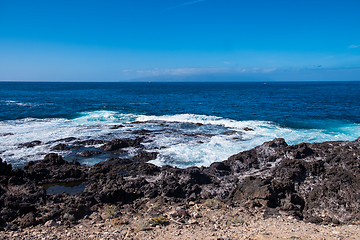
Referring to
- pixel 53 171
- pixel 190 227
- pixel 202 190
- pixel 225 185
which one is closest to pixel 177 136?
pixel 53 171

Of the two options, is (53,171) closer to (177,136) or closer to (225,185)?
(225,185)

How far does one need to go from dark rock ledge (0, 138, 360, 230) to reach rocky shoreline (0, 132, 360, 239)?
0.11ft

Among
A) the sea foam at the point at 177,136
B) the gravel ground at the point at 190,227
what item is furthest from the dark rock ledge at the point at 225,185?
the sea foam at the point at 177,136

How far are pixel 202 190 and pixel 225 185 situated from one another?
1276 millimetres

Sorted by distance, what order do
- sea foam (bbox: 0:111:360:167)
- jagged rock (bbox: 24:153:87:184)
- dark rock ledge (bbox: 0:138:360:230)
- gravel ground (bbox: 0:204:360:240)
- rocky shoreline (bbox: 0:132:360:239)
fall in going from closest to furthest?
gravel ground (bbox: 0:204:360:240), rocky shoreline (bbox: 0:132:360:239), dark rock ledge (bbox: 0:138:360:230), jagged rock (bbox: 24:153:87:184), sea foam (bbox: 0:111:360:167)

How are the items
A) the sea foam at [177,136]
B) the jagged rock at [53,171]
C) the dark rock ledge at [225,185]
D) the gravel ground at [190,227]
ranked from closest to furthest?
the gravel ground at [190,227] → the dark rock ledge at [225,185] → the jagged rock at [53,171] → the sea foam at [177,136]

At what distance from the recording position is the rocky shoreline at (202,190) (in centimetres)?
Answer: 867

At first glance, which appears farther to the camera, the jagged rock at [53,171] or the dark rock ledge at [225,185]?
the jagged rock at [53,171]

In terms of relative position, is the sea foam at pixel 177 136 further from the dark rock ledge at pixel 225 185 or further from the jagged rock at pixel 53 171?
the dark rock ledge at pixel 225 185

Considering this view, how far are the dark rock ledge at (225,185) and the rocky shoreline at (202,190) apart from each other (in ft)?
0.11

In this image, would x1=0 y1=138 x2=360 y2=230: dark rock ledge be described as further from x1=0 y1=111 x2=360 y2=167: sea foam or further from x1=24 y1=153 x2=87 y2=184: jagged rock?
x1=0 y1=111 x2=360 y2=167: sea foam

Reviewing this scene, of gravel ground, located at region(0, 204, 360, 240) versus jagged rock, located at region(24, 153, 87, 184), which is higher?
gravel ground, located at region(0, 204, 360, 240)

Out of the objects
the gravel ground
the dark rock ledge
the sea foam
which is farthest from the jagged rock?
the gravel ground

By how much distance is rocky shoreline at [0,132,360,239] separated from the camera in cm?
867
